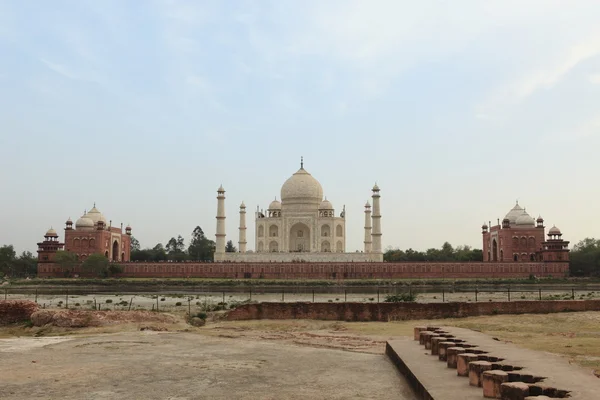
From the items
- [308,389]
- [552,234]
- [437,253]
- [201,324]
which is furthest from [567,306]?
[437,253]

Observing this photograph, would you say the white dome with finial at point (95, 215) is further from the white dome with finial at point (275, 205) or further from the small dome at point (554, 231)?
the small dome at point (554, 231)

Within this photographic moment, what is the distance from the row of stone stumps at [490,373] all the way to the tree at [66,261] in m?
50.4

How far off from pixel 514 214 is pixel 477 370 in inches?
2336

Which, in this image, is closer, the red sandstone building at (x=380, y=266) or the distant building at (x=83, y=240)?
the red sandstone building at (x=380, y=266)

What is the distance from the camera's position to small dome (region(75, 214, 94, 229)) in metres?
62.8

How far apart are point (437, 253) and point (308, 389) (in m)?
73.5

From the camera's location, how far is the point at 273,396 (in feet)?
29.9

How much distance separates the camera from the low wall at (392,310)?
67.5 ft

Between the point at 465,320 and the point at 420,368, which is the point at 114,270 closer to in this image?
the point at 465,320

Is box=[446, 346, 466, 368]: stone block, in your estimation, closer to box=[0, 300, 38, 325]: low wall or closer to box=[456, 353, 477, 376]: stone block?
box=[456, 353, 477, 376]: stone block

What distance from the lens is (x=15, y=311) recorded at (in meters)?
20.8

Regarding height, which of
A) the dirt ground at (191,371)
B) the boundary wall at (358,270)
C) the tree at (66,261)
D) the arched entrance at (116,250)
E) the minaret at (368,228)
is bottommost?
the dirt ground at (191,371)

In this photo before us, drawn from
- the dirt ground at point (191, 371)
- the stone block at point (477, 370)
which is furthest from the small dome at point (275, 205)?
the stone block at point (477, 370)

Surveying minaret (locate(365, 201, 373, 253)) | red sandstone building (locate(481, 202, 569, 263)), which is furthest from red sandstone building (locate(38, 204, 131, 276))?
red sandstone building (locate(481, 202, 569, 263))
